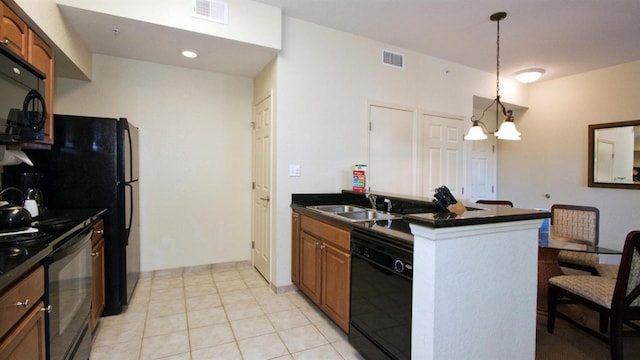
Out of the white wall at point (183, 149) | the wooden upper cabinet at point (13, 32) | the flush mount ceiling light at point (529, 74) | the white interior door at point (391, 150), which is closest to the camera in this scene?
the wooden upper cabinet at point (13, 32)

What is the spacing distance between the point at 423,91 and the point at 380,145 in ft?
3.28

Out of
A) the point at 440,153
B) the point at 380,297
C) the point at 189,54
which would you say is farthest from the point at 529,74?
the point at 189,54

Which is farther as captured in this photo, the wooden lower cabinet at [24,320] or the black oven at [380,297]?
the black oven at [380,297]

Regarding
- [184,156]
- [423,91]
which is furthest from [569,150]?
[184,156]

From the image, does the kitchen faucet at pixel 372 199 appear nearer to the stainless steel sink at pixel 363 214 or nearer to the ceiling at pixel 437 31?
the stainless steel sink at pixel 363 214

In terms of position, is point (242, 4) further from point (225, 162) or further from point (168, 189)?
point (168, 189)

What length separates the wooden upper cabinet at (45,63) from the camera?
78.5 inches

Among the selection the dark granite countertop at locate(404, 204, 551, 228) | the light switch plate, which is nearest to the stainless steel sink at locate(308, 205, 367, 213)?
the light switch plate

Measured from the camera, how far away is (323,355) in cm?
207

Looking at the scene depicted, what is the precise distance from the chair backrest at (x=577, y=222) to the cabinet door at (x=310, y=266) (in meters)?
2.29

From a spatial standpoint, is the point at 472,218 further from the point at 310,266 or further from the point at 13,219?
the point at 13,219

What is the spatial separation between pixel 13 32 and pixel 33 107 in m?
0.52

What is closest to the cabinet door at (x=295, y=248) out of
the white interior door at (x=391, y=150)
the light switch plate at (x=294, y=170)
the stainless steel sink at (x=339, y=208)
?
the stainless steel sink at (x=339, y=208)

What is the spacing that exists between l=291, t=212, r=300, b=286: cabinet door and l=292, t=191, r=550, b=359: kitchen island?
4.42ft
